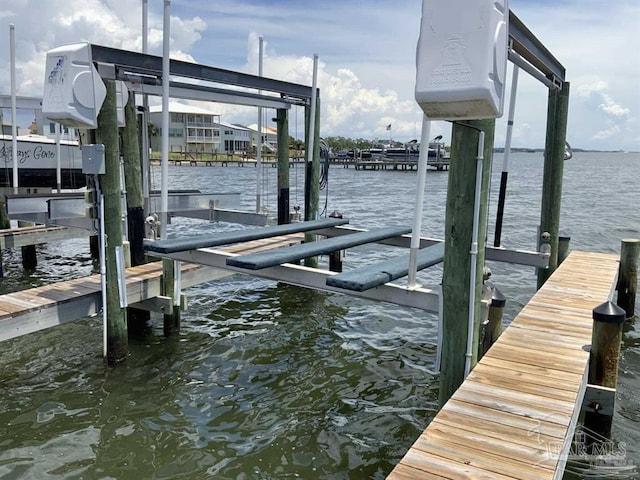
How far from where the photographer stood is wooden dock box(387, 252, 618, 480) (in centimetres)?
352

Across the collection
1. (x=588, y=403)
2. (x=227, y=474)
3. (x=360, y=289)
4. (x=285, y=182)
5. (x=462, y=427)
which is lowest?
(x=227, y=474)

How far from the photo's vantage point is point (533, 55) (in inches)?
265

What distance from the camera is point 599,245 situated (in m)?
19.0

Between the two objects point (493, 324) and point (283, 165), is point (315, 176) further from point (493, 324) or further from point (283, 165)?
point (493, 324)

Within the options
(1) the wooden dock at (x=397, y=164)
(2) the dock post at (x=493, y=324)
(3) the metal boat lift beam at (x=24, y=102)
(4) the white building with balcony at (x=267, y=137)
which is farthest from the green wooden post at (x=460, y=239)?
(1) the wooden dock at (x=397, y=164)

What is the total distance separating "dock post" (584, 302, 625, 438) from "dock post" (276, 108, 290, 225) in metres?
7.38

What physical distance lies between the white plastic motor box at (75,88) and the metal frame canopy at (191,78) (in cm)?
22

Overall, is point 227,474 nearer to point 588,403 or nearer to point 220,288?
→ point 588,403

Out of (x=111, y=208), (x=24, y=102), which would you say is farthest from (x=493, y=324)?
(x=24, y=102)

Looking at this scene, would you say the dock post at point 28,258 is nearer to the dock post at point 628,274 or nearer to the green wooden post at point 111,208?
the green wooden post at point 111,208

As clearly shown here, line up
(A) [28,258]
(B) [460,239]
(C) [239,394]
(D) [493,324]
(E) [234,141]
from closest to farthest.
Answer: (B) [460,239]
(D) [493,324]
(C) [239,394]
(A) [28,258]
(E) [234,141]

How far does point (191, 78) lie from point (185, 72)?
0.46ft

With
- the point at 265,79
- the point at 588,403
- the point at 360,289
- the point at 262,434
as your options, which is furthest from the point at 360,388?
the point at 265,79

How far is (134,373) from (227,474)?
2599 mm
